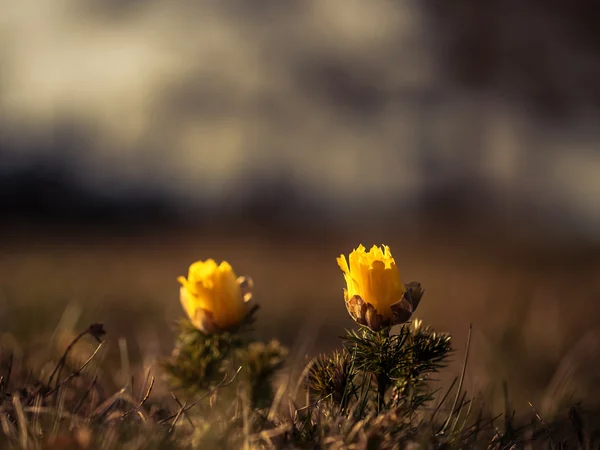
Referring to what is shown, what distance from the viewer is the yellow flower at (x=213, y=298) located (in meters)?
1.37

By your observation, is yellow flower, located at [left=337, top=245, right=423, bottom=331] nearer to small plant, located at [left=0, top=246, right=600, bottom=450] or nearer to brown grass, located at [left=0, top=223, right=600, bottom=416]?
small plant, located at [left=0, top=246, right=600, bottom=450]

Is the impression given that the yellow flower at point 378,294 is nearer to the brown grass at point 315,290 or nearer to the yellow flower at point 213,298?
the yellow flower at point 213,298

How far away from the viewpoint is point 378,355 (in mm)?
1213

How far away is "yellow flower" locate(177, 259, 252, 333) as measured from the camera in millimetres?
1372

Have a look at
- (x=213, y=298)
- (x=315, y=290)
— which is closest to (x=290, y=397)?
(x=213, y=298)

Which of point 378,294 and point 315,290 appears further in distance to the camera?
point 315,290

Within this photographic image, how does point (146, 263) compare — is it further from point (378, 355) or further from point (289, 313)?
point (378, 355)

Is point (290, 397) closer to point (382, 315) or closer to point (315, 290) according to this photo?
point (382, 315)

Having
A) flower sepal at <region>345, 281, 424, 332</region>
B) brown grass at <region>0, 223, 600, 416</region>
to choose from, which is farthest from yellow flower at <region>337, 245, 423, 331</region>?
brown grass at <region>0, 223, 600, 416</region>

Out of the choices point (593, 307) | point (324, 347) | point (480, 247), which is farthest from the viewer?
point (480, 247)

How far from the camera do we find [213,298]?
1369 millimetres

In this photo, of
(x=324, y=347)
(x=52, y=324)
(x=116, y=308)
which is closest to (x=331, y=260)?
(x=116, y=308)

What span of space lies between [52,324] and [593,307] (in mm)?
2740

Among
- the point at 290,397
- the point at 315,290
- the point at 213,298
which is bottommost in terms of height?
the point at 315,290
